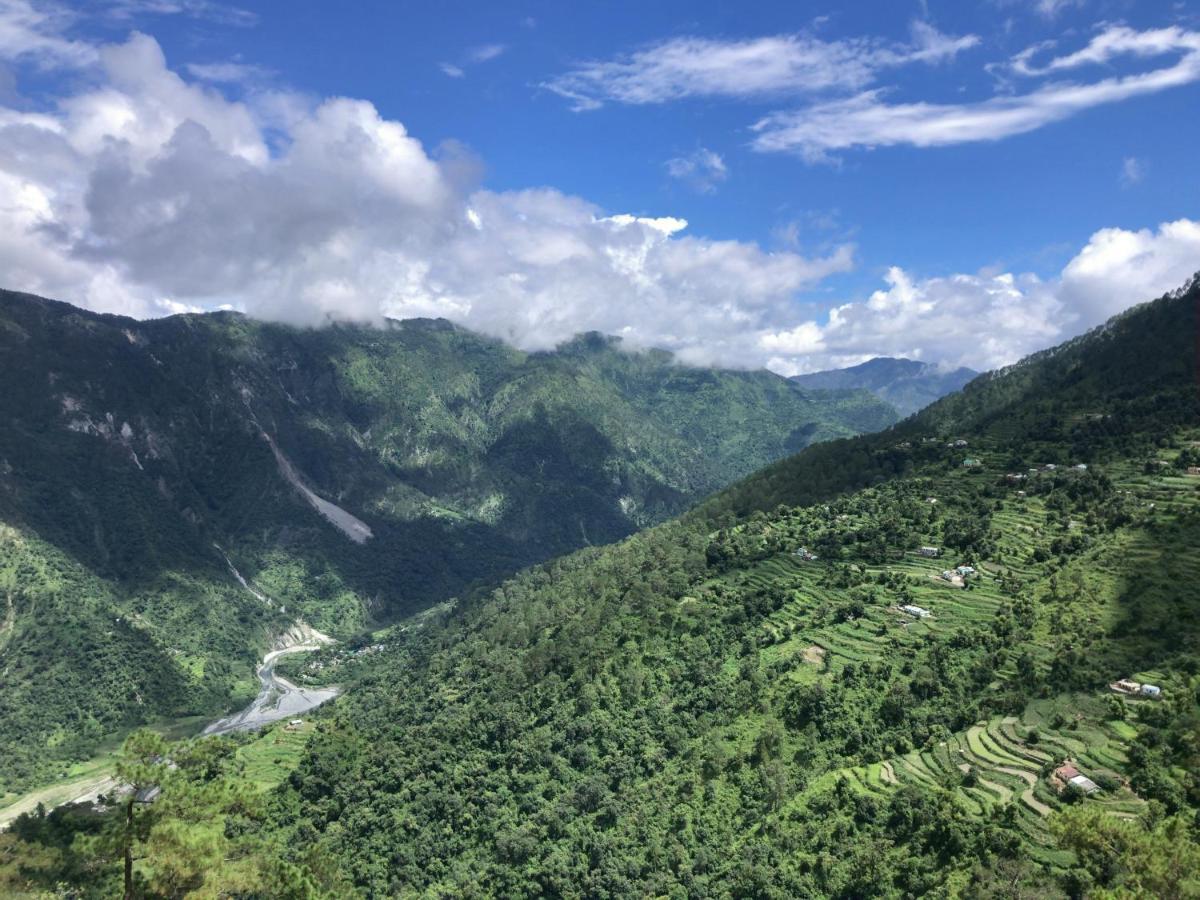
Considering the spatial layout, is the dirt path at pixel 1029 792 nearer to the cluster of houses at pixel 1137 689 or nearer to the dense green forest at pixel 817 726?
the dense green forest at pixel 817 726

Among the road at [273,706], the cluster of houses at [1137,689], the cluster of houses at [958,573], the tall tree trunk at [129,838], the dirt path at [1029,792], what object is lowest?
the road at [273,706]

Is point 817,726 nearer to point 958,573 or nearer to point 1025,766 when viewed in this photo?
point 1025,766

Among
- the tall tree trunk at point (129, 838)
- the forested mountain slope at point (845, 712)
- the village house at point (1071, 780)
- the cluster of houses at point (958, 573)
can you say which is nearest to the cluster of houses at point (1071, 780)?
the village house at point (1071, 780)

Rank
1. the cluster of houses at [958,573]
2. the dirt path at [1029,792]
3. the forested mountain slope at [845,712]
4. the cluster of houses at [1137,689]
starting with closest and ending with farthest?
1. the dirt path at [1029,792]
2. the forested mountain slope at [845,712]
3. the cluster of houses at [1137,689]
4. the cluster of houses at [958,573]

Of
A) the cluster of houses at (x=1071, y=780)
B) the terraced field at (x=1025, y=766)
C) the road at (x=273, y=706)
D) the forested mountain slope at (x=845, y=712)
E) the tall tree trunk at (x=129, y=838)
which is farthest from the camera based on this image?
the road at (x=273, y=706)

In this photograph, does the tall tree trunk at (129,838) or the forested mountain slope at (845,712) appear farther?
the forested mountain slope at (845,712)

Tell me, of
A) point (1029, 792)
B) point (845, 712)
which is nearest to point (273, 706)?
point (845, 712)

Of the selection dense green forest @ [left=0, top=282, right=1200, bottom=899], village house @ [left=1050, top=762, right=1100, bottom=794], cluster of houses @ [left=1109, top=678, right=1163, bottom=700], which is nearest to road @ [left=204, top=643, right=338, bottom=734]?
dense green forest @ [left=0, top=282, right=1200, bottom=899]
